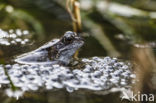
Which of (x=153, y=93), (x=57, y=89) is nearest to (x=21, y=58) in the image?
(x=57, y=89)

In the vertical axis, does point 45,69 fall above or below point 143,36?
below

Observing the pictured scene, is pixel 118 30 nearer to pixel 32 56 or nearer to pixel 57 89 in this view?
pixel 32 56

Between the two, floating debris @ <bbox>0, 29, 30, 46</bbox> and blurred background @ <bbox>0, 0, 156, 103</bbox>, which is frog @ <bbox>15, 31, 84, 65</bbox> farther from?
floating debris @ <bbox>0, 29, 30, 46</bbox>

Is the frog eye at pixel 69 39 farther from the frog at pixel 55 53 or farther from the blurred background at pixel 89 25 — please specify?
the blurred background at pixel 89 25

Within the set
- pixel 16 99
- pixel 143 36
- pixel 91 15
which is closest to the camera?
pixel 16 99

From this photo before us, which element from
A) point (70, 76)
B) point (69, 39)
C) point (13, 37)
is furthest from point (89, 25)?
point (70, 76)

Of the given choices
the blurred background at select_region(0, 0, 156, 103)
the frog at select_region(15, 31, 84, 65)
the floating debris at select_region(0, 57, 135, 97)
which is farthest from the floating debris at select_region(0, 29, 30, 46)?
the floating debris at select_region(0, 57, 135, 97)

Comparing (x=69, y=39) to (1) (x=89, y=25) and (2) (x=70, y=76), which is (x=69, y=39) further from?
(1) (x=89, y=25)
